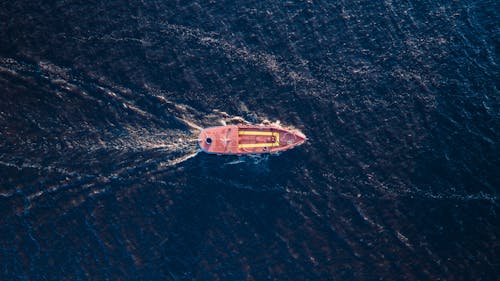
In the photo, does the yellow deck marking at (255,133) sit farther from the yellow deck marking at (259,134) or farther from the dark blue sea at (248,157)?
the dark blue sea at (248,157)

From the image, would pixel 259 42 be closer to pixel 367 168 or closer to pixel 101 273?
pixel 367 168

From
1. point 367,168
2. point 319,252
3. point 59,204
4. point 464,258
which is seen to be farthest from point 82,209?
point 464,258

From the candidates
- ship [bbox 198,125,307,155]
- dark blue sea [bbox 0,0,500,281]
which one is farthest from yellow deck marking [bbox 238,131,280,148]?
dark blue sea [bbox 0,0,500,281]

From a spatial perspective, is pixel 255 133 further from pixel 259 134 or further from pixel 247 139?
pixel 247 139

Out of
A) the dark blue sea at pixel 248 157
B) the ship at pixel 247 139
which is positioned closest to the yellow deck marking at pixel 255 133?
the ship at pixel 247 139

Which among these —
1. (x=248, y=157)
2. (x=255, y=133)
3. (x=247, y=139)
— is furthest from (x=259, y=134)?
(x=248, y=157)

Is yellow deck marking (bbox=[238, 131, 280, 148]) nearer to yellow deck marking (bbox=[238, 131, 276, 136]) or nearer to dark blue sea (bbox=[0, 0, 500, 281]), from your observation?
yellow deck marking (bbox=[238, 131, 276, 136])
